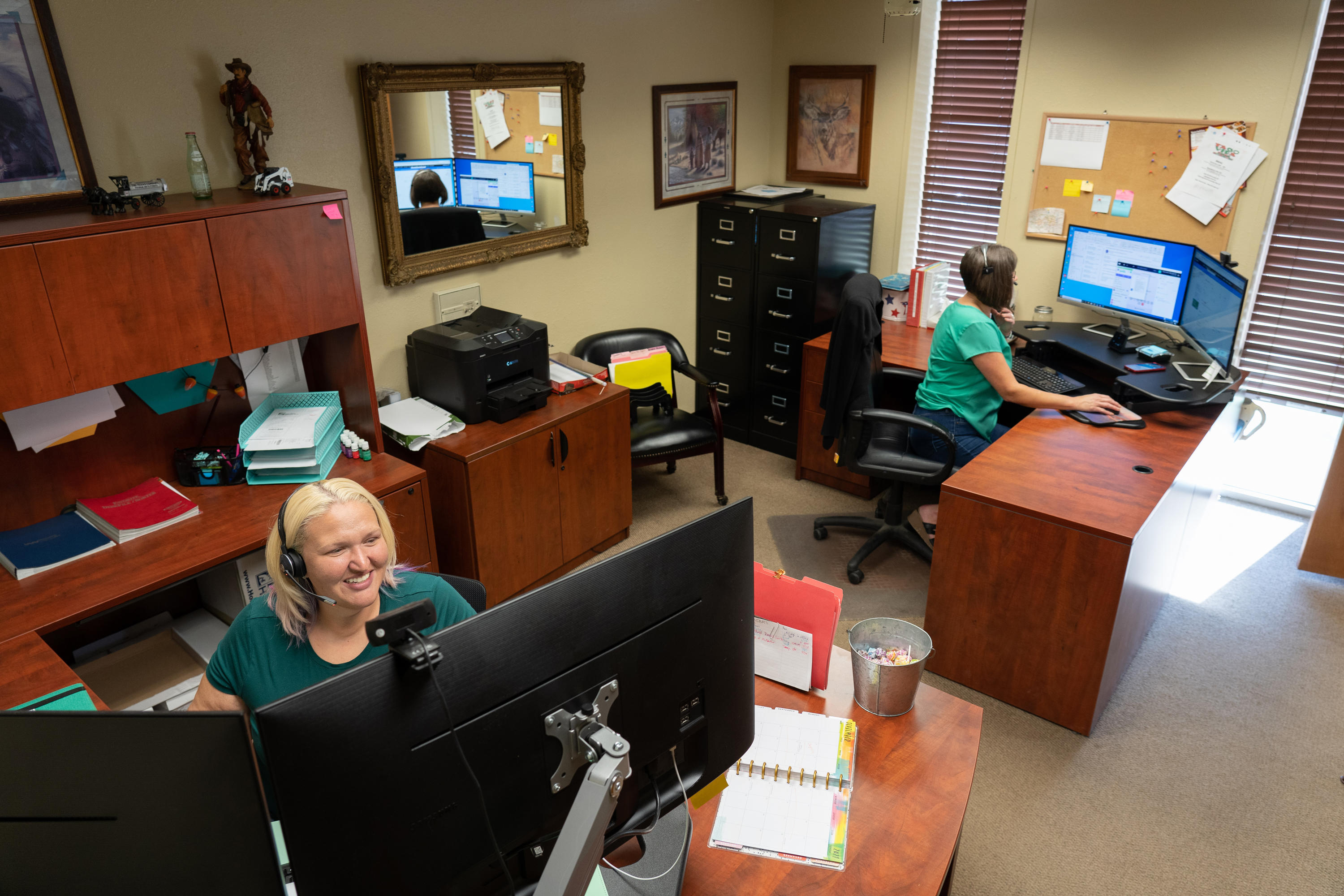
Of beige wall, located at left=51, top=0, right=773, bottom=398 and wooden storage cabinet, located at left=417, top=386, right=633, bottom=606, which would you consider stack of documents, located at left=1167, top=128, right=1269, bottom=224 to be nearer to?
beige wall, located at left=51, top=0, right=773, bottom=398

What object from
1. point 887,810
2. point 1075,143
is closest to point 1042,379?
point 1075,143

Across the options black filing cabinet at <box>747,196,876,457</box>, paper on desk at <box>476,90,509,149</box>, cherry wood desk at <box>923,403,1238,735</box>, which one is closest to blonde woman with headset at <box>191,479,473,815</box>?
cherry wood desk at <box>923,403,1238,735</box>

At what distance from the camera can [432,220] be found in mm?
3412

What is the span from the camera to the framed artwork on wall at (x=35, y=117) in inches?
87.8

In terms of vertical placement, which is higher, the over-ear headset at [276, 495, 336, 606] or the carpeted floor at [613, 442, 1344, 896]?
the over-ear headset at [276, 495, 336, 606]

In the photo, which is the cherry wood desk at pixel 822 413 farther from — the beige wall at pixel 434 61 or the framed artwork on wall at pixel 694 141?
the framed artwork on wall at pixel 694 141

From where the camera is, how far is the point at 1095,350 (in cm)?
361

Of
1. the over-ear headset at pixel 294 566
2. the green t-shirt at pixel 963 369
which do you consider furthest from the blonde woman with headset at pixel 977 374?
the over-ear headset at pixel 294 566

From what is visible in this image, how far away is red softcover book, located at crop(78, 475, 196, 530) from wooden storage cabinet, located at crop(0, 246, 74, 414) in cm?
44

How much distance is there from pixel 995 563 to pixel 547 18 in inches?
107

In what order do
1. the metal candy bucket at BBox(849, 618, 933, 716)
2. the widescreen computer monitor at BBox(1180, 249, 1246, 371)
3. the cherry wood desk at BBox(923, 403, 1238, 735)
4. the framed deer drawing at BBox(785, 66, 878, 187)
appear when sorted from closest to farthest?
1. the metal candy bucket at BBox(849, 618, 933, 716)
2. the cherry wood desk at BBox(923, 403, 1238, 735)
3. the widescreen computer monitor at BBox(1180, 249, 1246, 371)
4. the framed deer drawing at BBox(785, 66, 878, 187)

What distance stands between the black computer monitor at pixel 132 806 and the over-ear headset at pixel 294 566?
27.0 inches

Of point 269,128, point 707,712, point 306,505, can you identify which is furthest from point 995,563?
point 269,128

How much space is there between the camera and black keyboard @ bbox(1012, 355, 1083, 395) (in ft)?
11.4
